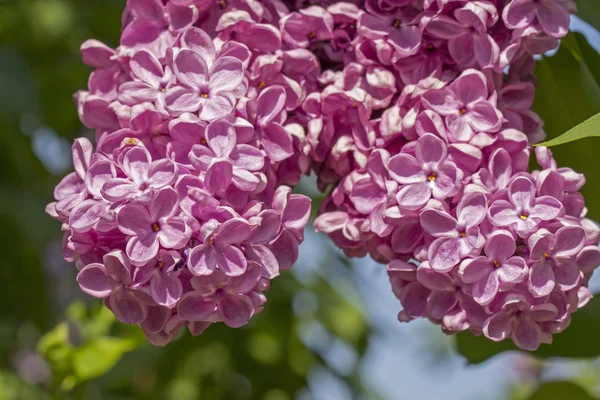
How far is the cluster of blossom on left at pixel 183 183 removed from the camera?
4.23ft

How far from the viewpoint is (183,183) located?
130 cm

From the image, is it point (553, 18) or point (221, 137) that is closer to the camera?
point (221, 137)

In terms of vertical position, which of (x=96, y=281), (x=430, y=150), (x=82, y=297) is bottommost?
(x=82, y=297)

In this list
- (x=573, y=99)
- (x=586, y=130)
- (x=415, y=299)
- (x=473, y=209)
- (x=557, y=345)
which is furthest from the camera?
(x=557, y=345)

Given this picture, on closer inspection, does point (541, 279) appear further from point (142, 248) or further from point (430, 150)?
point (142, 248)

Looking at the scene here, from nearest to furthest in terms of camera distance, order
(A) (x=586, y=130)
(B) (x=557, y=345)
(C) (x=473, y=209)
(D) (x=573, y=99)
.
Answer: (A) (x=586, y=130), (C) (x=473, y=209), (D) (x=573, y=99), (B) (x=557, y=345)

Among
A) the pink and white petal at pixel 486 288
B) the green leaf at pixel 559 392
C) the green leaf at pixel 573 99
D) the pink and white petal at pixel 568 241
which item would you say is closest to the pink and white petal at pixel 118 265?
the pink and white petal at pixel 486 288

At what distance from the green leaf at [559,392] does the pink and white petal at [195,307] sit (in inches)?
42.1

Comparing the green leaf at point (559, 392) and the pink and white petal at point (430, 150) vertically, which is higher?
the pink and white petal at point (430, 150)

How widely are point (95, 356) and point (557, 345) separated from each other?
955 millimetres

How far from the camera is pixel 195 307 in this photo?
52.9 inches

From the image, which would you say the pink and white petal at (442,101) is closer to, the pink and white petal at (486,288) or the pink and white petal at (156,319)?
the pink and white petal at (486,288)

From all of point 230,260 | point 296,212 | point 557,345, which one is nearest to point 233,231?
point 230,260

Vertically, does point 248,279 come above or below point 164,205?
below
